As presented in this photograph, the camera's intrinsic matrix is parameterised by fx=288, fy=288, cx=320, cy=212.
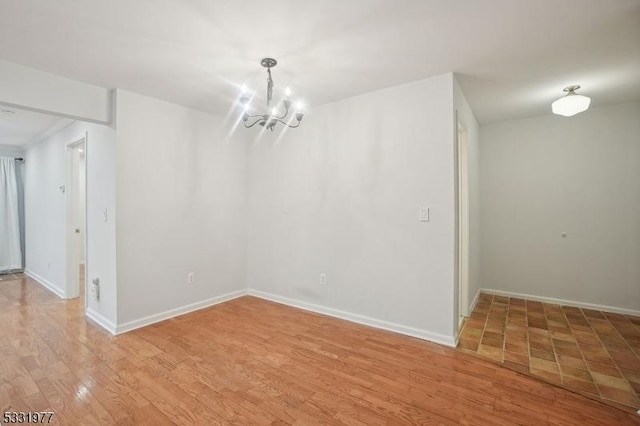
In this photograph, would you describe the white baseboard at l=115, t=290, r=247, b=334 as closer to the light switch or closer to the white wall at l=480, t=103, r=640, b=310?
the light switch

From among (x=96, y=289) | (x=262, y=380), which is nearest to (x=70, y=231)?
(x=96, y=289)

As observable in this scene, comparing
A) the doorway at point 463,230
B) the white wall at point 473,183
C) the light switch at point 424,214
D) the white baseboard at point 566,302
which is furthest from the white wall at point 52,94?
the white baseboard at point 566,302

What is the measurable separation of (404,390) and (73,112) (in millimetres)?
3807

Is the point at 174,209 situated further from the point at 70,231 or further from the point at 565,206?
the point at 565,206

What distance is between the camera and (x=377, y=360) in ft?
8.02

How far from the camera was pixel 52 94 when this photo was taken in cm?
266

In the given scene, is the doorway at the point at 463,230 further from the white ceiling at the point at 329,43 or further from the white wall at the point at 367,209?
the white wall at the point at 367,209

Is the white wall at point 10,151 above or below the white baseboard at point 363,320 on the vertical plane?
above

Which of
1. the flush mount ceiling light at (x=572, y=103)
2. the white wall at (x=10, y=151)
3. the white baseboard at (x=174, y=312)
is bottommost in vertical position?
the white baseboard at (x=174, y=312)

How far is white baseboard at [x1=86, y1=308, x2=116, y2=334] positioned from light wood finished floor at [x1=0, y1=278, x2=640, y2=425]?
0.08m

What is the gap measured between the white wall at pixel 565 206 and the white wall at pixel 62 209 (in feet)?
16.1

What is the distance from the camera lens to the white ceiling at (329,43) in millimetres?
1806

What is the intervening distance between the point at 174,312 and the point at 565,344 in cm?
410

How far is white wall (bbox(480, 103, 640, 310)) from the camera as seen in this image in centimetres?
351
